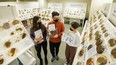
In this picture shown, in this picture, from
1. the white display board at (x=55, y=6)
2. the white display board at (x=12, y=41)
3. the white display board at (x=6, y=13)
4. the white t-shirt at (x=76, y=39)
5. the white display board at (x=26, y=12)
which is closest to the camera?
the white display board at (x=12, y=41)

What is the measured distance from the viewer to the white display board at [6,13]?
1.90 m

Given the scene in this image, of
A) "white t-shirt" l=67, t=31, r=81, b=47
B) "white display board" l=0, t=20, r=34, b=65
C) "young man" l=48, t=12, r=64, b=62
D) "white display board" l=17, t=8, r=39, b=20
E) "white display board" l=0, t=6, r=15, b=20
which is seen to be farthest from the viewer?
"white display board" l=17, t=8, r=39, b=20

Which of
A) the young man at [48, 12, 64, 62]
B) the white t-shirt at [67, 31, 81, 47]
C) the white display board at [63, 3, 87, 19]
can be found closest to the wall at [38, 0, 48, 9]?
the white display board at [63, 3, 87, 19]

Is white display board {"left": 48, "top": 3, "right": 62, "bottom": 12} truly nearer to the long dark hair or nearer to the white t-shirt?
the long dark hair

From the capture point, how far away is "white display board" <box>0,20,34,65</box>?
1695mm

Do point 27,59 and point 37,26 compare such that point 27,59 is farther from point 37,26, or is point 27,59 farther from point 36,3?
point 36,3

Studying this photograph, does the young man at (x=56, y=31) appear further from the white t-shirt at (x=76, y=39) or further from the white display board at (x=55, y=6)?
→ the white display board at (x=55, y=6)

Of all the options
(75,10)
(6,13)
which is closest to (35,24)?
(6,13)

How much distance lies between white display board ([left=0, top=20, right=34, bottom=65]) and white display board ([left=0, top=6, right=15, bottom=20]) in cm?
10

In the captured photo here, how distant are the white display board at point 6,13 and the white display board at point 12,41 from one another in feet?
0.34

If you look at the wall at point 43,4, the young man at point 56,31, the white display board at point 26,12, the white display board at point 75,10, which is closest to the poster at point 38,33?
the young man at point 56,31

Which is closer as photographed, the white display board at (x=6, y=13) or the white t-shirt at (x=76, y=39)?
the white display board at (x=6, y=13)

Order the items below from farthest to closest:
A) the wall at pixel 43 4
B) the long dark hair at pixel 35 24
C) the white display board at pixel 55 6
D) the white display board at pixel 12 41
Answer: the white display board at pixel 55 6, the wall at pixel 43 4, the long dark hair at pixel 35 24, the white display board at pixel 12 41

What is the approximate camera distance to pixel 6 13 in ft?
6.38
